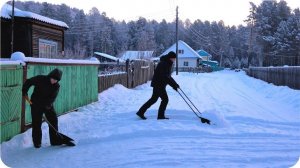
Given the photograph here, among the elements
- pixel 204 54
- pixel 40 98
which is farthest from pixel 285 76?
pixel 204 54

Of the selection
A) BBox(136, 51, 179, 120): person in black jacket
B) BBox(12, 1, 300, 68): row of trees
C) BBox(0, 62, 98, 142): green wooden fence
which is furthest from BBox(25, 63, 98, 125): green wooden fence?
BBox(12, 1, 300, 68): row of trees

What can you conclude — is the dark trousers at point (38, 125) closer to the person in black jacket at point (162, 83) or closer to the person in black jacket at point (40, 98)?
the person in black jacket at point (40, 98)

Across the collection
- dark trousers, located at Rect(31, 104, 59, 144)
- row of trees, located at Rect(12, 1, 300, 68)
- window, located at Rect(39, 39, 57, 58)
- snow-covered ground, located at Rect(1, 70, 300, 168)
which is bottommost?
snow-covered ground, located at Rect(1, 70, 300, 168)

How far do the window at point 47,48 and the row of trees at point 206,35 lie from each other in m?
16.4

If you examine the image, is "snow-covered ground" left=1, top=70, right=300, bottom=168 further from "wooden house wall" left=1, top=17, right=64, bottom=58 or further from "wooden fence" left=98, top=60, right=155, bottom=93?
"wooden house wall" left=1, top=17, right=64, bottom=58

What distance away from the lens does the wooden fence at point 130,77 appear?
1497cm

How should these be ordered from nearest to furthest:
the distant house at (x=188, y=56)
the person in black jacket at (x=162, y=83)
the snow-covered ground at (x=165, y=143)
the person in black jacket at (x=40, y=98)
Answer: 1. the snow-covered ground at (x=165, y=143)
2. the person in black jacket at (x=40, y=98)
3. the person in black jacket at (x=162, y=83)
4. the distant house at (x=188, y=56)

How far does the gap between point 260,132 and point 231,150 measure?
182 cm

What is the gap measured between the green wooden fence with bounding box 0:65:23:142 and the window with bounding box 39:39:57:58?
41.9 feet

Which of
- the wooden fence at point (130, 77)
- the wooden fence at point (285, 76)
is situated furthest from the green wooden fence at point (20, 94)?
the wooden fence at point (285, 76)

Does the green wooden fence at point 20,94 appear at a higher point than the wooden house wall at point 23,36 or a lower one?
lower

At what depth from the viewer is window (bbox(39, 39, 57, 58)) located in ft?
66.5

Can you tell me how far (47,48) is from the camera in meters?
21.2

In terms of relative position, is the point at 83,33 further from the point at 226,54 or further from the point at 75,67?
the point at 75,67
